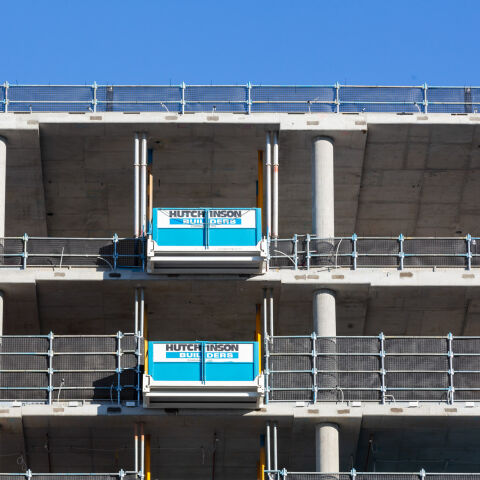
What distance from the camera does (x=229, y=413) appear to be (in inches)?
1470

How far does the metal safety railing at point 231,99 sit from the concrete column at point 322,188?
1173 mm

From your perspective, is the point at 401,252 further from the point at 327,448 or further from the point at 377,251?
the point at 327,448

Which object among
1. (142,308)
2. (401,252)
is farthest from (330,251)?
(142,308)

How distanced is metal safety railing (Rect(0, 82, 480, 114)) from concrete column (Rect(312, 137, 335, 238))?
3.85ft

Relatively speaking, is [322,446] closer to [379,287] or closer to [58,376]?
[379,287]

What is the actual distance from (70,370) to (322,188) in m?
8.86

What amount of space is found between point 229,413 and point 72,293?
603 centimetres

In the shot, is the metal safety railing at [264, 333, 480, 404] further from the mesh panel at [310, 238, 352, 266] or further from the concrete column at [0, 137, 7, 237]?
the concrete column at [0, 137, 7, 237]

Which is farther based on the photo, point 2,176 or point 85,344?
point 2,176

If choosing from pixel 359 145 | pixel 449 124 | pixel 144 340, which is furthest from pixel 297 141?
pixel 144 340

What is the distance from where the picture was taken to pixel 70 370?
37500mm

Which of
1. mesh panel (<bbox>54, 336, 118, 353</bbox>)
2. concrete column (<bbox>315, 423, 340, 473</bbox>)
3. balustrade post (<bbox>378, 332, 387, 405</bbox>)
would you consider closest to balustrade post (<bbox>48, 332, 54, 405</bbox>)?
mesh panel (<bbox>54, 336, 118, 353</bbox>)

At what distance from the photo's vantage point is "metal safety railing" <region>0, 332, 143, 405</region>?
3738 cm

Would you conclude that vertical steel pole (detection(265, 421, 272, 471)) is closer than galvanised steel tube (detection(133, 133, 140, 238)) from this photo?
Yes
